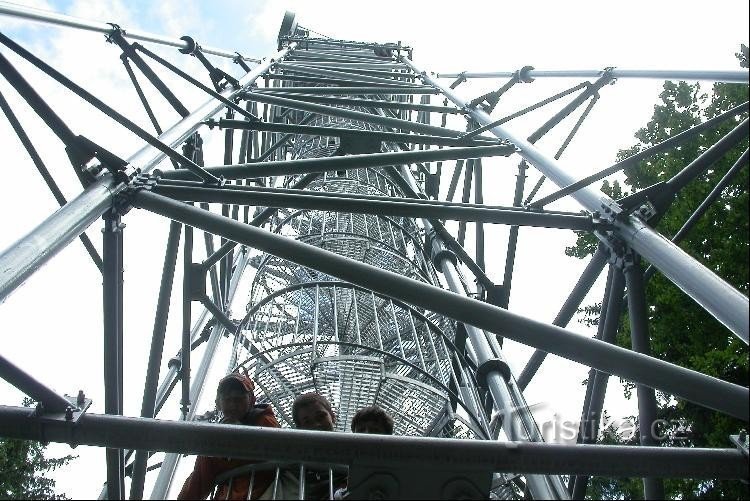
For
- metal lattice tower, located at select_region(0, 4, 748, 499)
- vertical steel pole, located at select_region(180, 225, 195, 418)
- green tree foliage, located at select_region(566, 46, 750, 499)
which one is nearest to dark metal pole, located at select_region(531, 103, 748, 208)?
metal lattice tower, located at select_region(0, 4, 748, 499)

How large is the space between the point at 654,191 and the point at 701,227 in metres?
7.54

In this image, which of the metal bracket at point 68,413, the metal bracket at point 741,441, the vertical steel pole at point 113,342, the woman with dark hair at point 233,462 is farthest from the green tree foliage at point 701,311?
the metal bracket at point 68,413

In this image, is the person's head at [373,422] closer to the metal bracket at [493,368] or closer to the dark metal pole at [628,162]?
the metal bracket at [493,368]

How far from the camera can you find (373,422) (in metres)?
3.46

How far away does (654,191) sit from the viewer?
3924mm

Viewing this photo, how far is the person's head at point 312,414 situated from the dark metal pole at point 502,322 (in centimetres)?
72

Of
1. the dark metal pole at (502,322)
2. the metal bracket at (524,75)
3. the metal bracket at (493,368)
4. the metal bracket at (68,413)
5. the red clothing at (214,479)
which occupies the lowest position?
the metal bracket at (68,413)

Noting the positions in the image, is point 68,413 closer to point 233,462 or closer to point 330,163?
point 233,462

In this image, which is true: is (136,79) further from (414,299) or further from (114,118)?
(414,299)

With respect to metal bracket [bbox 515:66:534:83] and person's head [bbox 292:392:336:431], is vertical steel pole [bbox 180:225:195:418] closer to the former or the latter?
person's head [bbox 292:392:336:431]

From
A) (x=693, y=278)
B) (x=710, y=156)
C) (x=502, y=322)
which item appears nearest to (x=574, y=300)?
(x=710, y=156)

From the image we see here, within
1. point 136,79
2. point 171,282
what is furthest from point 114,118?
point 136,79

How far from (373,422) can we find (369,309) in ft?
7.60

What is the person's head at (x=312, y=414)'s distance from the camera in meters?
3.54
